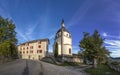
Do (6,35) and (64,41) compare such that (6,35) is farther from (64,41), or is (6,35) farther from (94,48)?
(64,41)

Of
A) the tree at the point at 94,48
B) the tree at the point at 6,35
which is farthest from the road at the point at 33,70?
the tree at the point at 94,48

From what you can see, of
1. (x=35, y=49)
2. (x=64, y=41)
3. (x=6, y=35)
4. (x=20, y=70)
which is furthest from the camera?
(x=35, y=49)

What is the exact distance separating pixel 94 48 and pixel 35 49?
38117 mm

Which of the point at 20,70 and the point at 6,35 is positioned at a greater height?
the point at 6,35

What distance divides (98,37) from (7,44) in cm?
2140

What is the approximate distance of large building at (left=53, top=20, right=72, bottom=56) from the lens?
5384 centimetres

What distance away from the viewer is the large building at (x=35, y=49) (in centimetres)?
6325

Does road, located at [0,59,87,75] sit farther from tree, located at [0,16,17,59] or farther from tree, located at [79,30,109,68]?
tree, located at [79,30,109,68]

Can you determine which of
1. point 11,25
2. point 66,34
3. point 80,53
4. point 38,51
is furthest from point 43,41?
point 11,25

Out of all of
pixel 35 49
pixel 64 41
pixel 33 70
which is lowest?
pixel 33 70

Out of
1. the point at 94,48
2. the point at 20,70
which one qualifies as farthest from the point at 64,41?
the point at 20,70

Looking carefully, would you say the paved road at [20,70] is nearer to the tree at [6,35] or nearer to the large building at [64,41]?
the tree at [6,35]

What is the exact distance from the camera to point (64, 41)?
54562mm

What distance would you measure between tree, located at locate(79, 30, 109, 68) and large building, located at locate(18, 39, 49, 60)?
1193 inches
